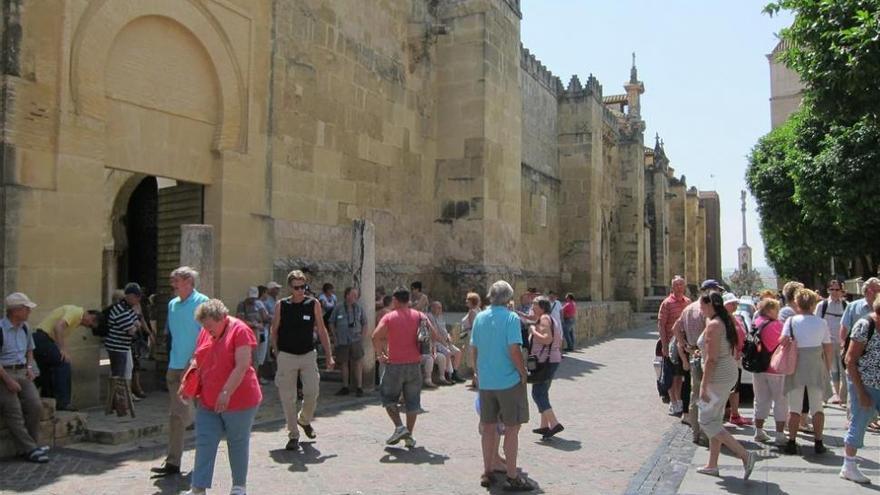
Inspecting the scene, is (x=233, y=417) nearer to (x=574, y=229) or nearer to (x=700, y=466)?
(x=700, y=466)

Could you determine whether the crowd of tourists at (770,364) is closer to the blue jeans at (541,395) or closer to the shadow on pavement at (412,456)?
the blue jeans at (541,395)

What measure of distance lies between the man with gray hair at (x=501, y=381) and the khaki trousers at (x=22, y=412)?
12.8 feet

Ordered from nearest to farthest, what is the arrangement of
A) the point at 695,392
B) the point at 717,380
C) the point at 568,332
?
1. the point at 717,380
2. the point at 695,392
3. the point at 568,332

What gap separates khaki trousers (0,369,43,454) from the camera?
6.54m

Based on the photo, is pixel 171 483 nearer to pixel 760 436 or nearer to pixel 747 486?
pixel 747 486

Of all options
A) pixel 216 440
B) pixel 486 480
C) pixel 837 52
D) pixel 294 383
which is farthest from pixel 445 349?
pixel 216 440

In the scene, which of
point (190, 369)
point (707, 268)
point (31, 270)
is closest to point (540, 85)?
point (31, 270)

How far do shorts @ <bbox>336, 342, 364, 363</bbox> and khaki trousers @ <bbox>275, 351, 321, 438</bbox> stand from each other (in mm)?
3073

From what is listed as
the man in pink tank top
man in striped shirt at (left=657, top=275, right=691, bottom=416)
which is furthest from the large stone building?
man in striped shirt at (left=657, top=275, right=691, bottom=416)

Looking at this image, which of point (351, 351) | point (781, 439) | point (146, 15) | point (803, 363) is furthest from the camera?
point (351, 351)

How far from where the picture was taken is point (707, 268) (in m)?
75.9

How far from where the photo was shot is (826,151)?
895 inches

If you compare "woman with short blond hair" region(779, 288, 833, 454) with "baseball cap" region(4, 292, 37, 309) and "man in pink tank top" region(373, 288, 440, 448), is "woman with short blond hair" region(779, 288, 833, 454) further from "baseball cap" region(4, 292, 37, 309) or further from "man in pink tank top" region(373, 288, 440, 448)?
"baseball cap" region(4, 292, 37, 309)

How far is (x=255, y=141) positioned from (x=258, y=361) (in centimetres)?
326
